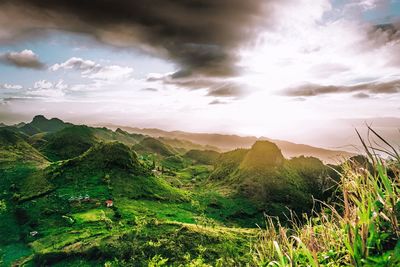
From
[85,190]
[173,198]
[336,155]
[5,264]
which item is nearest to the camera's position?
[336,155]

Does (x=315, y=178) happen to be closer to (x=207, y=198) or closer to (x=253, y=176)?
(x=253, y=176)

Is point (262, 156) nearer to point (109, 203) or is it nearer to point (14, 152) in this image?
point (109, 203)

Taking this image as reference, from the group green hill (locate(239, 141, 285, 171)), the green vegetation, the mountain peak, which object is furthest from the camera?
the mountain peak

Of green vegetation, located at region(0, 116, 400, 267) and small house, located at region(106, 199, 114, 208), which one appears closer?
green vegetation, located at region(0, 116, 400, 267)

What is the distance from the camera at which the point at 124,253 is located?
50.7 metres

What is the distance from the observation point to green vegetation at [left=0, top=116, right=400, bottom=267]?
4.71m

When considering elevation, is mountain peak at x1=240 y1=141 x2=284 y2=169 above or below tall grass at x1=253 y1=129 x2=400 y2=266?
below

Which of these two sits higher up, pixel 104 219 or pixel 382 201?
pixel 382 201

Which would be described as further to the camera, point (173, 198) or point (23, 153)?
point (23, 153)

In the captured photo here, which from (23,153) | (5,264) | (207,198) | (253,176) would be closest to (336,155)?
(5,264)

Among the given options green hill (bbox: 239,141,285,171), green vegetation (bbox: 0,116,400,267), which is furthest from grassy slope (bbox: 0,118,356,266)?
green hill (bbox: 239,141,285,171)

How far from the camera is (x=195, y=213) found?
356 feet

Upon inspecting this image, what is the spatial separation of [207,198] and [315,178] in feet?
264

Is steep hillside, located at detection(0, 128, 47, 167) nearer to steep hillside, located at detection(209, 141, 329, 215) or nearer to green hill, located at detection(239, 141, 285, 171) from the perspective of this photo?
steep hillside, located at detection(209, 141, 329, 215)
